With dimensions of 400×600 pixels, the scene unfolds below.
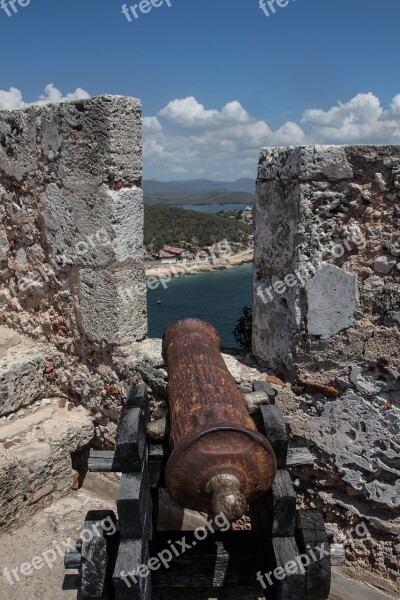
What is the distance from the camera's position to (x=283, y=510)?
2275mm

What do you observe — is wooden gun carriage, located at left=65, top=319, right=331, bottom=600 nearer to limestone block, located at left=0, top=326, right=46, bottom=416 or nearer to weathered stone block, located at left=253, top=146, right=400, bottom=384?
weathered stone block, located at left=253, top=146, right=400, bottom=384

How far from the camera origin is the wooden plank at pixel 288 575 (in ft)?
7.09

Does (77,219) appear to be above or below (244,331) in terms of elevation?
above

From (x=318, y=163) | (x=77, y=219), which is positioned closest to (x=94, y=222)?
(x=77, y=219)

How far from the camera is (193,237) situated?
98.1 ft

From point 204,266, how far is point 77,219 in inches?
999

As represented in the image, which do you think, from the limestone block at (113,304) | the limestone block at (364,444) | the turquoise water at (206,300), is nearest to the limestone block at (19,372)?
the limestone block at (113,304)

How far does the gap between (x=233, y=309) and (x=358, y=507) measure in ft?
44.6

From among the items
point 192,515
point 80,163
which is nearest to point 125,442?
point 192,515

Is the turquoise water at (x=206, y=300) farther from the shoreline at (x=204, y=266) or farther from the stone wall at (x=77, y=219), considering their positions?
the stone wall at (x=77, y=219)

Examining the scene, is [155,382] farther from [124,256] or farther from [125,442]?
[125,442]

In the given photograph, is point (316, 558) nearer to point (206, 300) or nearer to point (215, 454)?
point (215, 454)

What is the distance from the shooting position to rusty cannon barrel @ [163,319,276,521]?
1.95 metres

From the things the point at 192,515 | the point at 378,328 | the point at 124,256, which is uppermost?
the point at 124,256
